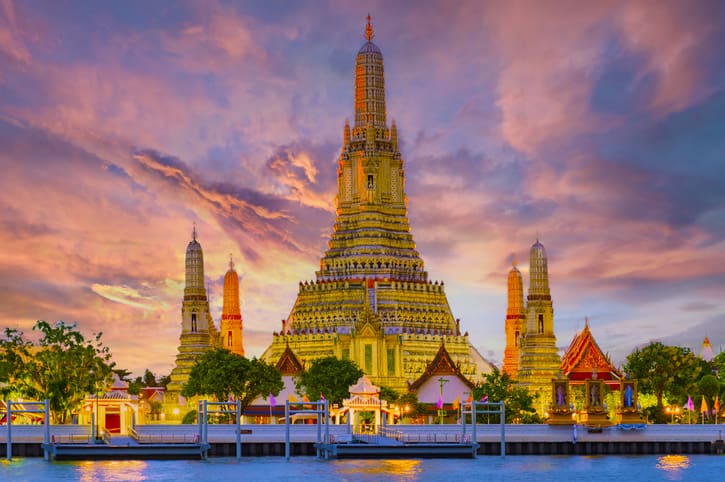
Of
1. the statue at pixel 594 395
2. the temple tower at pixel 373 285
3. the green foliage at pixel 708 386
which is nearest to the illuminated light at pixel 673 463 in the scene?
the statue at pixel 594 395

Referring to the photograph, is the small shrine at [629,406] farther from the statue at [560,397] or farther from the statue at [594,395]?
the statue at [560,397]

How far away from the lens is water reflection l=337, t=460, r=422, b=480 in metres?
71.2

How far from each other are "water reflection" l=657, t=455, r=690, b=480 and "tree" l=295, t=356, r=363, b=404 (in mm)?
25584

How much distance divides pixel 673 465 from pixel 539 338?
36876mm

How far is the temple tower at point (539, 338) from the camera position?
113875 mm

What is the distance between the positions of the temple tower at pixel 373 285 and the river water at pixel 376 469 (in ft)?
126

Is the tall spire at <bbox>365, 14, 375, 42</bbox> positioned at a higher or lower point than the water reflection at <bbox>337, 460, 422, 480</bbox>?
higher

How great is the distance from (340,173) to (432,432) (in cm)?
5140

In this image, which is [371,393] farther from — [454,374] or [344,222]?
[344,222]

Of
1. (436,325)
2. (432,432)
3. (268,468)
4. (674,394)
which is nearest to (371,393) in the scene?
(432,432)

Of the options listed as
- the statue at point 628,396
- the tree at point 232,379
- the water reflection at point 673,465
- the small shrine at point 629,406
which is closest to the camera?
the water reflection at point 673,465

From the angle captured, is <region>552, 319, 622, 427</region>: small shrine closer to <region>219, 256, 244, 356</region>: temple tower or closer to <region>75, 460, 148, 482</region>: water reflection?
<region>219, 256, 244, 356</region>: temple tower

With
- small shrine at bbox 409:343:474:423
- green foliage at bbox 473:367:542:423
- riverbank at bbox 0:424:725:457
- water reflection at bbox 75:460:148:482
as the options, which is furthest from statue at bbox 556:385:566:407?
water reflection at bbox 75:460:148:482

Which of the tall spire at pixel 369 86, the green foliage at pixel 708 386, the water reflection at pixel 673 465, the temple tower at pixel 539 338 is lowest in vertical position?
the water reflection at pixel 673 465
